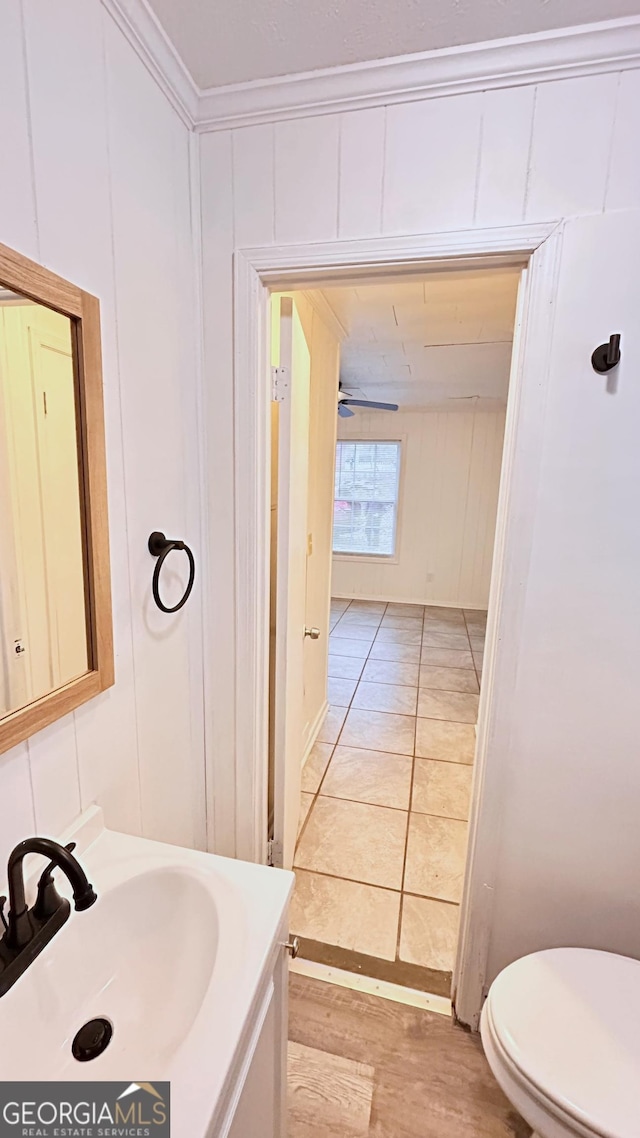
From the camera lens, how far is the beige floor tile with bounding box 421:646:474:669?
3949 millimetres

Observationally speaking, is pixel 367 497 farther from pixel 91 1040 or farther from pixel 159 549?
pixel 91 1040

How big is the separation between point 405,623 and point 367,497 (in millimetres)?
1639

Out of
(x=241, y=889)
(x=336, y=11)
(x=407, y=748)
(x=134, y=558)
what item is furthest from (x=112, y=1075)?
(x=407, y=748)

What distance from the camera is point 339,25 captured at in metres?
0.93

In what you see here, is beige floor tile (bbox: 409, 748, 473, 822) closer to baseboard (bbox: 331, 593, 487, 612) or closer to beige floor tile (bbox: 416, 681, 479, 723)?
beige floor tile (bbox: 416, 681, 479, 723)

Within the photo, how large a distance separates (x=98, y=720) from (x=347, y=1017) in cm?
118

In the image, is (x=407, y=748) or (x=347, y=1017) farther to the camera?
(x=407, y=748)

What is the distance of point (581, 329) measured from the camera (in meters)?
1.03

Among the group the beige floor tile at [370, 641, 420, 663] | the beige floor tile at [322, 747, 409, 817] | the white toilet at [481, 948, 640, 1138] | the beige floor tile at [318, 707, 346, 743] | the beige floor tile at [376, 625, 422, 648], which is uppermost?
the white toilet at [481, 948, 640, 1138]

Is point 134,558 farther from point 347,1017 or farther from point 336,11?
point 347,1017

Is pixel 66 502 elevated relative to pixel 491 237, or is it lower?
lower

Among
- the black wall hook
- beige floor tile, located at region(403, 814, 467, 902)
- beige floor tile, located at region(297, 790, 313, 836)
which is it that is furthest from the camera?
beige floor tile, located at region(297, 790, 313, 836)

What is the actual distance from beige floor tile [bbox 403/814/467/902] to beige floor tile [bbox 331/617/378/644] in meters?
2.33

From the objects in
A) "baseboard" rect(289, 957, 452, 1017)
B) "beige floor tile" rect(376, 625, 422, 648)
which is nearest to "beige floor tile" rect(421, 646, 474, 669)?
"beige floor tile" rect(376, 625, 422, 648)
